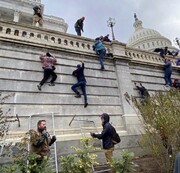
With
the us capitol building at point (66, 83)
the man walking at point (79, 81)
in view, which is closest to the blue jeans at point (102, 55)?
the us capitol building at point (66, 83)

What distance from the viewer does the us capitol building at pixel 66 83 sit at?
756 cm


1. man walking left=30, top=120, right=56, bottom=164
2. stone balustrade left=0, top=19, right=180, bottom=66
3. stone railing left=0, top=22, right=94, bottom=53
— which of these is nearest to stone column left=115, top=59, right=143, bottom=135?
stone balustrade left=0, top=19, right=180, bottom=66

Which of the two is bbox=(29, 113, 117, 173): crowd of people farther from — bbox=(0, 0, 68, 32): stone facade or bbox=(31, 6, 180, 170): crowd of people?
bbox=(0, 0, 68, 32): stone facade

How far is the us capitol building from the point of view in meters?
7.56

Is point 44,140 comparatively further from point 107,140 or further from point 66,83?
point 66,83

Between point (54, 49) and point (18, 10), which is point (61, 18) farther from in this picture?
point (54, 49)

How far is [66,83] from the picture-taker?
9008mm

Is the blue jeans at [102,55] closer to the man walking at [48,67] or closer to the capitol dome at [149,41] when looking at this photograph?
the man walking at [48,67]

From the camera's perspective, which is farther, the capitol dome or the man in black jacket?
the capitol dome

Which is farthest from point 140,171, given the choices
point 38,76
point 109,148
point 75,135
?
point 38,76

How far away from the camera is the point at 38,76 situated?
28.1 ft

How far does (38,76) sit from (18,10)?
870 inches

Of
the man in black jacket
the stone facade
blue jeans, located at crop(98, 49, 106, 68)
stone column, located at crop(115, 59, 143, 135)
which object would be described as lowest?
the man in black jacket

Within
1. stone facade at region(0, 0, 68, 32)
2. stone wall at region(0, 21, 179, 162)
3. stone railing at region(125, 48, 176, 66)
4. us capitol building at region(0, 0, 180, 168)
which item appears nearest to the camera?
us capitol building at region(0, 0, 180, 168)
